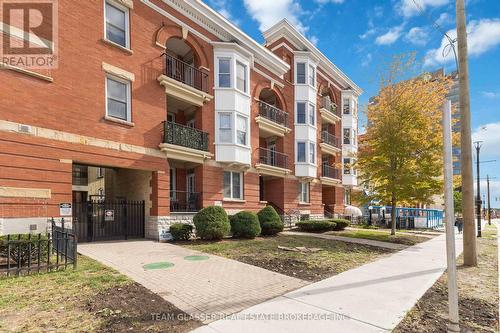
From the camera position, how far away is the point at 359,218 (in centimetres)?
3325

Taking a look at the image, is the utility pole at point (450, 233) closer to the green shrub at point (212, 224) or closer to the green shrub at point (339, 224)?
the green shrub at point (212, 224)

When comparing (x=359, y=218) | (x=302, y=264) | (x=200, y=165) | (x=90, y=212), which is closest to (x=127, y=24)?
(x=200, y=165)

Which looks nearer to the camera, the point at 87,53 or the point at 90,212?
the point at 87,53

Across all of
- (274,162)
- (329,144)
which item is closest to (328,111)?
(329,144)

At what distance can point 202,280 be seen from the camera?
7.18m

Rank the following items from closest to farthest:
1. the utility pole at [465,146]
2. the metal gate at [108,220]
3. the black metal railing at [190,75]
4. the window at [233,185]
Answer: the utility pole at [465,146] → the metal gate at [108,220] → the black metal railing at [190,75] → the window at [233,185]

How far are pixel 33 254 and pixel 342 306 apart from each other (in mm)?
8079

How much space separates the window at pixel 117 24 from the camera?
13945 mm

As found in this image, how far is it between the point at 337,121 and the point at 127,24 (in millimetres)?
23316

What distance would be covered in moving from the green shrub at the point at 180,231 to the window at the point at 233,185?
474 cm

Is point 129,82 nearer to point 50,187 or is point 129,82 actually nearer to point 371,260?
point 50,187

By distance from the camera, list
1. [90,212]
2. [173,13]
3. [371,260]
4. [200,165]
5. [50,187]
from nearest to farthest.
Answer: [371,260] → [50,187] → [90,212] → [173,13] → [200,165]


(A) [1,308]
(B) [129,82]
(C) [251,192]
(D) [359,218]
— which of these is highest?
(B) [129,82]

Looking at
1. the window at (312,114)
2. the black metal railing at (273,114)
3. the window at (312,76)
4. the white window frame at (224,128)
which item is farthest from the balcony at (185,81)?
the window at (312,76)
